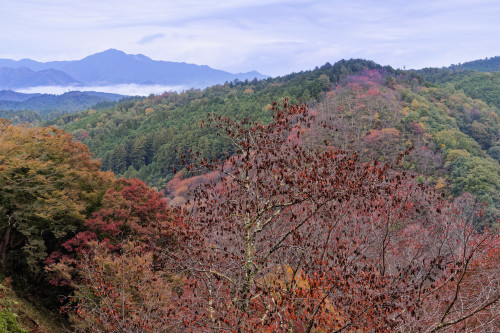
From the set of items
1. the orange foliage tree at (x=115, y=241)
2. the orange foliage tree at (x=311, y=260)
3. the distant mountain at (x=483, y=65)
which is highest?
the distant mountain at (x=483, y=65)

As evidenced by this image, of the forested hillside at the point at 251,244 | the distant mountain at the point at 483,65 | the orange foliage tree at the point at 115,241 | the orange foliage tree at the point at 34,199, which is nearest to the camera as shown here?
the forested hillside at the point at 251,244

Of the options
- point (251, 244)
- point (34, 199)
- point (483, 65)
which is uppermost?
point (483, 65)

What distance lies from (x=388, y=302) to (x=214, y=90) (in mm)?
108139

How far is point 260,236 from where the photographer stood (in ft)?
27.8

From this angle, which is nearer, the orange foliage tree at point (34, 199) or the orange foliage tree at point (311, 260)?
the orange foliage tree at point (311, 260)

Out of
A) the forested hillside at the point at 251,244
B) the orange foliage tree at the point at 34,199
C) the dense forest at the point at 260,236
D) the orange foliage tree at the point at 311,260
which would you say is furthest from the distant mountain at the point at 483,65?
the orange foliage tree at the point at 311,260

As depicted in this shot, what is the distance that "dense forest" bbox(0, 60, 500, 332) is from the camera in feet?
17.4

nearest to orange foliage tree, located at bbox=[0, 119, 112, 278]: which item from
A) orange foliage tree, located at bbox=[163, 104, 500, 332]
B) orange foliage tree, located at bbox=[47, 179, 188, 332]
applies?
orange foliage tree, located at bbox=[47, 179, 188, 332]

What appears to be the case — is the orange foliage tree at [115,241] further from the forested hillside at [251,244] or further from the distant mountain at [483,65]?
the distant mountain at [483,65]

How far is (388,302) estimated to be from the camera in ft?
15.2

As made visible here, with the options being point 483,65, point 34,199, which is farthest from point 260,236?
point 483,65

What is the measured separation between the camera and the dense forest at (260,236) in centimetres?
530

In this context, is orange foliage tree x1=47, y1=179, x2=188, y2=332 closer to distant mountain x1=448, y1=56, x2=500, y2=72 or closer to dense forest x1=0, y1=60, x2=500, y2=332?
dense forest x1=0, y1=60, x2=500, y2=332

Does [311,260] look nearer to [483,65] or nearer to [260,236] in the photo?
[260,236]
